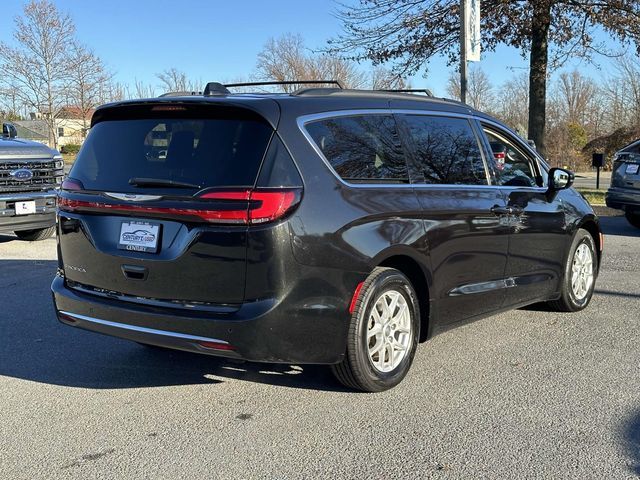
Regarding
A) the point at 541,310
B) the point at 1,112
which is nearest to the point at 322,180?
the point at 541,310

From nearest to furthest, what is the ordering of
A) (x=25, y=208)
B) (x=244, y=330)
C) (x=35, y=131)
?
1. (x=244, y=330)
2. (x=25, y=208)
3. (x=35, y=131)

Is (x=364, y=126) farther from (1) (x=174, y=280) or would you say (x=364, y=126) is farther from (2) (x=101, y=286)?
(2) (x=101, y=286)

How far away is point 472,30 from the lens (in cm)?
1109

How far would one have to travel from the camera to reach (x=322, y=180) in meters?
3.69

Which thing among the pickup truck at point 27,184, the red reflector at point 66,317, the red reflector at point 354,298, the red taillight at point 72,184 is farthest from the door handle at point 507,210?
the pickup truck at point 27,184

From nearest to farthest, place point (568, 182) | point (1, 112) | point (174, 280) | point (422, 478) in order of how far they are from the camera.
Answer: point (422, 478) < point (174, 280) < point (568, 182) < point (1, 112)

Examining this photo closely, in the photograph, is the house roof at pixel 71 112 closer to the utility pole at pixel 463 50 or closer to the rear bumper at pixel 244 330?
the utility pole at pixel 463 50

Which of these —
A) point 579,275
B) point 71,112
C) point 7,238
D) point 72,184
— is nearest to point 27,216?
point 7,238

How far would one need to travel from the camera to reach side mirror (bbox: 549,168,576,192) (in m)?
5.57

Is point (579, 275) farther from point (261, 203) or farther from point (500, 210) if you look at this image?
point (261, 203)

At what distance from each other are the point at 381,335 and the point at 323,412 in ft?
1.94

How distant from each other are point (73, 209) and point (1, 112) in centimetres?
3852

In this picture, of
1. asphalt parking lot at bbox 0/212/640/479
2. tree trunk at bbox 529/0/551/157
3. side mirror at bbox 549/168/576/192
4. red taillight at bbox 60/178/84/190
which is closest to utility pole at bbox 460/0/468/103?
tree trunk at bbox 529/0/551/157

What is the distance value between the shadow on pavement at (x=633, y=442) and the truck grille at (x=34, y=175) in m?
8.60
